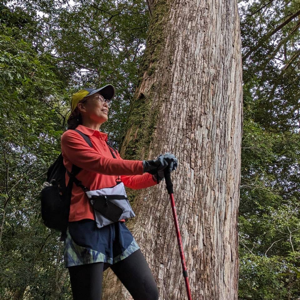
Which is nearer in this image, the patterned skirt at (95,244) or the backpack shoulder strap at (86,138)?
the patterned skirt at (95,244)

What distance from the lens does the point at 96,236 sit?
58.8 inches

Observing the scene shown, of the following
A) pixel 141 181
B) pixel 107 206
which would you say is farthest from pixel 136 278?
pixel 141 181

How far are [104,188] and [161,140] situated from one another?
0.84 m

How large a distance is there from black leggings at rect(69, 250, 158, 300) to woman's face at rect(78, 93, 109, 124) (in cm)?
83

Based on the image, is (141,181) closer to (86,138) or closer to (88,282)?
(86,138)

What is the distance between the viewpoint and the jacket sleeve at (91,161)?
147 cm

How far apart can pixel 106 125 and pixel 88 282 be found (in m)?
5.44

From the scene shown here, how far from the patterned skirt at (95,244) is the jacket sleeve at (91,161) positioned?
29 centimetres

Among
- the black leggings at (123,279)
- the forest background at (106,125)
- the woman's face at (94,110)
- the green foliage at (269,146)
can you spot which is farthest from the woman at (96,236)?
the green foliage at (269,146)

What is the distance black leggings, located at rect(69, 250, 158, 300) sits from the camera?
1.44 meters

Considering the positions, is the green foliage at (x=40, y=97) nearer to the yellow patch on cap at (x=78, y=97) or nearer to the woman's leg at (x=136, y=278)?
the yellow patch on cap at (x=78, y=97)

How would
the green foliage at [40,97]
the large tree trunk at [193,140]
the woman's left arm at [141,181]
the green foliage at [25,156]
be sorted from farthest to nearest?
the green foliage at [40,97] < the green foliage at [25,156] < the large tree trunk at [193,140] < the woman's left arm at [141,181]

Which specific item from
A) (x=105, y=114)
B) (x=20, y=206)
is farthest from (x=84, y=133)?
(x=20, y=206)

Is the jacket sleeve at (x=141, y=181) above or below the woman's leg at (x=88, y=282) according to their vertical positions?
above
